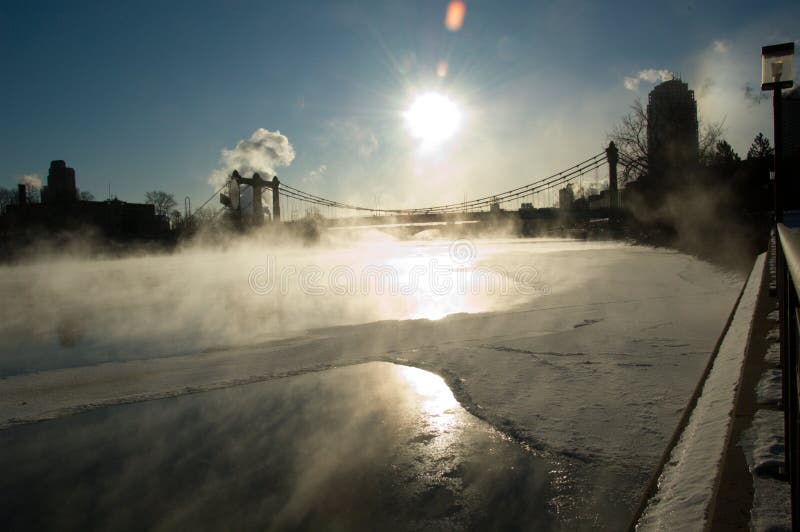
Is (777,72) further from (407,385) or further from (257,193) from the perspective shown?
(257,193)

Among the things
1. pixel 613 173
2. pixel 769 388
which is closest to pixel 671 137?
pixel 613 173

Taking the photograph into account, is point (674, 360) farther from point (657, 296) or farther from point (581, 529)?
point (657, 296)

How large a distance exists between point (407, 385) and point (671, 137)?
105 ft

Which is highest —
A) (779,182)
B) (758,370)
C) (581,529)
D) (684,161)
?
(684,161)

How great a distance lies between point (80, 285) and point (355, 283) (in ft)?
40.5

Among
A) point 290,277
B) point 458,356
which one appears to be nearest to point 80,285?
point 290,277

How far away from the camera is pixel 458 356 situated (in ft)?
20.0

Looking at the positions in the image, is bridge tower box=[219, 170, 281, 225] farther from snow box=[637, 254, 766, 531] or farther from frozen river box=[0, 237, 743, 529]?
snow box=[637, 254, 766, 531]

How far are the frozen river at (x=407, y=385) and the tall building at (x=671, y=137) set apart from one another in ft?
69.6

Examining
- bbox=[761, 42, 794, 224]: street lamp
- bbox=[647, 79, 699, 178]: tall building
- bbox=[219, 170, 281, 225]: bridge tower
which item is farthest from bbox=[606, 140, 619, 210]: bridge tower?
bbox=[761, 42, 794, 224]: street lamp

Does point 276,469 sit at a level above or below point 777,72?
below

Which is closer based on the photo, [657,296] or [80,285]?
[657,296]

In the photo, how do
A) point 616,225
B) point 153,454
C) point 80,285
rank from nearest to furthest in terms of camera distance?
point 153,454 < point 80,285 < point 616,225

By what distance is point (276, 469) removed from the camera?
3.32 metres
